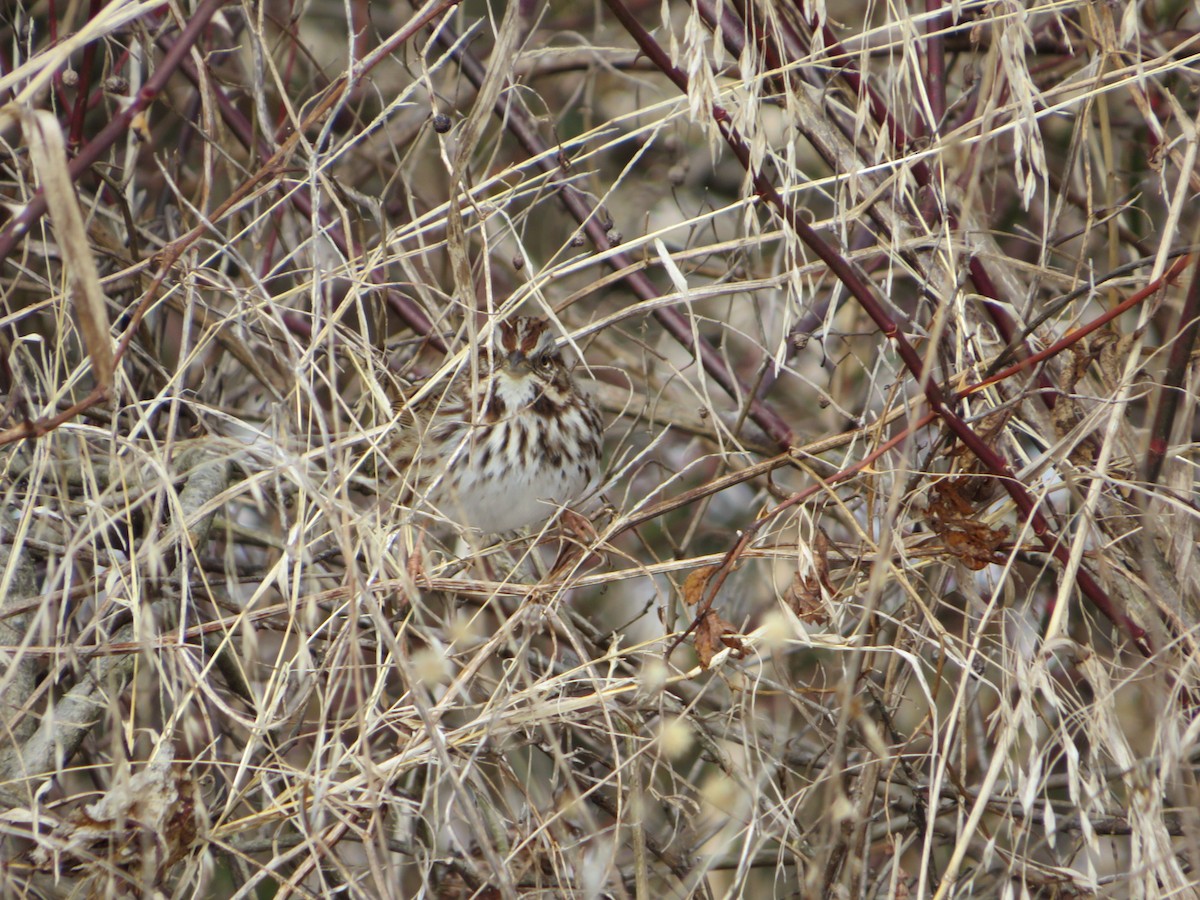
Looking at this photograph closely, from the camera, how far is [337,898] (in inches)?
102

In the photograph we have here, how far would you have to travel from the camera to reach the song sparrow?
3.31 meters

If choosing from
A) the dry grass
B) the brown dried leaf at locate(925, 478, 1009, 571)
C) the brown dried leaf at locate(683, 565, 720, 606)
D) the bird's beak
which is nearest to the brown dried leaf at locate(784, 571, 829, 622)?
the dry grass

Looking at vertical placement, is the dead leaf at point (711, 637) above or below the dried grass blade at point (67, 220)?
below

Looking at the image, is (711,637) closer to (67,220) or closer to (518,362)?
(67,220)

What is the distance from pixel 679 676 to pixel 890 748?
1.23 ft

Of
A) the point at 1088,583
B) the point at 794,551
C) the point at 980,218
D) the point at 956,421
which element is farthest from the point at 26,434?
the point at 980,218

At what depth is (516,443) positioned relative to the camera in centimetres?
339

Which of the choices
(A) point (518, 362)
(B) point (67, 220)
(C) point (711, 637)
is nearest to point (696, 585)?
(C) point (711, 637)

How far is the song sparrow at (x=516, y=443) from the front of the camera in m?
3.31

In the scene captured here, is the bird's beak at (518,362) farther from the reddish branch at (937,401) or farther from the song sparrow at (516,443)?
the reddish branch at (937,401)

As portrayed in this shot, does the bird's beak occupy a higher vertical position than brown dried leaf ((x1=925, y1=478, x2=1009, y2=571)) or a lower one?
lower

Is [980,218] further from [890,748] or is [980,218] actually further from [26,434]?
[26,434]

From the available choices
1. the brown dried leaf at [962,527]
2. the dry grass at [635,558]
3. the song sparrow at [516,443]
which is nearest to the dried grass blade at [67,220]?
the dry grass at [635,558]

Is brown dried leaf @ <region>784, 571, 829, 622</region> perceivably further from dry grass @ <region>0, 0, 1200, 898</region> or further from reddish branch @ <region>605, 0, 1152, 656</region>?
reddish branch @ <region>605, 0, 1152, 656</region>
